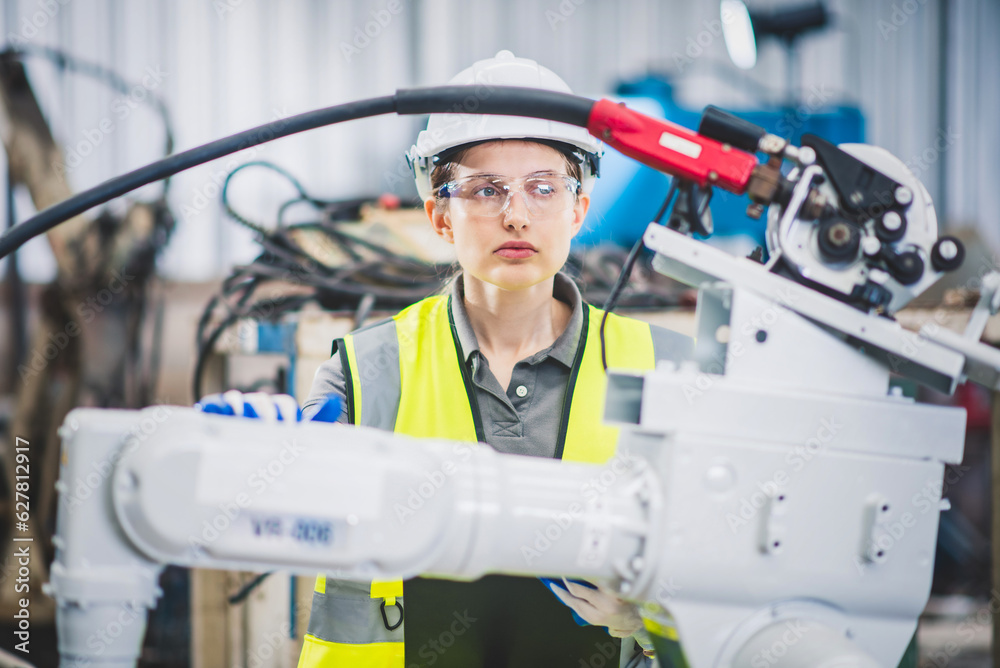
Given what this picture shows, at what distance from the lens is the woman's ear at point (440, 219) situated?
3.56 ft

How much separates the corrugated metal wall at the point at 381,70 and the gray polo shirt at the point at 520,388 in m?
2.07

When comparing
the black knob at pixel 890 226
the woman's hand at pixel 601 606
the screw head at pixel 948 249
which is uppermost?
the black knob at pixel 890 226

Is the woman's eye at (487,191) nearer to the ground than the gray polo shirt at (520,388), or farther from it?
farther from it

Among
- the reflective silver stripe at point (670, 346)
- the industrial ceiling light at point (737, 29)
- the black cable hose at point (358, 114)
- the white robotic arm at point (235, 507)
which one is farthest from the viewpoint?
the reflective silver stripe at point (670, 346)

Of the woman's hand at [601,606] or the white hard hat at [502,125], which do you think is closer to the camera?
the woman's hand at [601,606]

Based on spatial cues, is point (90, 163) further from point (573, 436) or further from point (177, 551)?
point (177, 551)

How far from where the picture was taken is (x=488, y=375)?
1.08 meters

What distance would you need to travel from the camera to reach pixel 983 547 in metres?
3.16

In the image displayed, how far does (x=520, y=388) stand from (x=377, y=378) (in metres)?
0.21

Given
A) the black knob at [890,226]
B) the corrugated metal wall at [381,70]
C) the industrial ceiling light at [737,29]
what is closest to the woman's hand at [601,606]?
the black knob at [890,226]

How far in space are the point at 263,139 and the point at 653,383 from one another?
0.40 meters

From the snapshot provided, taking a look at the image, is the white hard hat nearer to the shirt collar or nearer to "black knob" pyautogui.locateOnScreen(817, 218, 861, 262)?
the shirt collar

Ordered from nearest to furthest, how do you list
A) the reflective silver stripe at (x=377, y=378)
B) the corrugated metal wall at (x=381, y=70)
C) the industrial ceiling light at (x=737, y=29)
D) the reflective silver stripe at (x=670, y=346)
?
the industrial ceiling light at (x=737, y=29) < the reflective silver stripe at (x=377, y=378) < the reflective silver stripe at (x=670, y=346) < the corrugated metal wall at (x=381, y=70)

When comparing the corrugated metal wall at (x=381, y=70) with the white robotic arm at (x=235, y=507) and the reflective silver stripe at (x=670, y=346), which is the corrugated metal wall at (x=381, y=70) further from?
the white robotic arm at (x=235, y=507)
